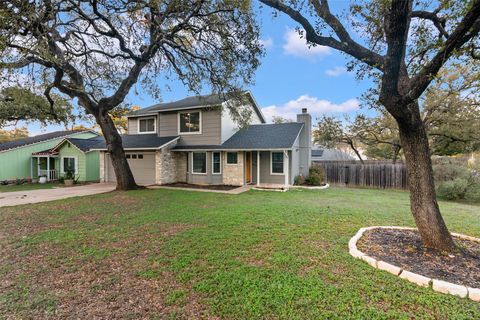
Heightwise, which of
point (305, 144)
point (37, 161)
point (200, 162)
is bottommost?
point (200, 162)

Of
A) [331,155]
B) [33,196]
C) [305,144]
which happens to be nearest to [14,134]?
[33,196]

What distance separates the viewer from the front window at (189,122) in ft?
50.1

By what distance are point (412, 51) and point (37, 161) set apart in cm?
2357

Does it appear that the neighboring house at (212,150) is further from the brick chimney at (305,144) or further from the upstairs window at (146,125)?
the upstairs window at (146,125)

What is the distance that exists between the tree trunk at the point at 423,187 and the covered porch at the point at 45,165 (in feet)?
71.4

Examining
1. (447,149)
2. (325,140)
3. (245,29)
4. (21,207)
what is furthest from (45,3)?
(447,149)

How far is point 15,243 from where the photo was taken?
191 inches

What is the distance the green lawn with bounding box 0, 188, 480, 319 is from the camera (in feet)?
8.82

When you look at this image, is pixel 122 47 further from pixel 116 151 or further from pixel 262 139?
pixel 262 139

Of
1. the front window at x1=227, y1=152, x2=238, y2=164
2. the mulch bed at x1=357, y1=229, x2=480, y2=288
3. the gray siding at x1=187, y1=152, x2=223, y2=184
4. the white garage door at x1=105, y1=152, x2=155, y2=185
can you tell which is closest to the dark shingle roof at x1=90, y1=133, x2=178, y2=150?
the white garage door at x1=105, y1=152, x2=155, y2=185

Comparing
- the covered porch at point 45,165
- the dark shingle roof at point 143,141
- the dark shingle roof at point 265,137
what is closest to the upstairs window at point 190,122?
the dark shingle roof at point 143,141

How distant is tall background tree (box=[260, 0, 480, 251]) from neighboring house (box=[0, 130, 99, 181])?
18.1 meters

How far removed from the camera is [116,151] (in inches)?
480

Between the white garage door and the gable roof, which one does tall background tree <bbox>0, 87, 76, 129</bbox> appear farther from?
the white garage door
